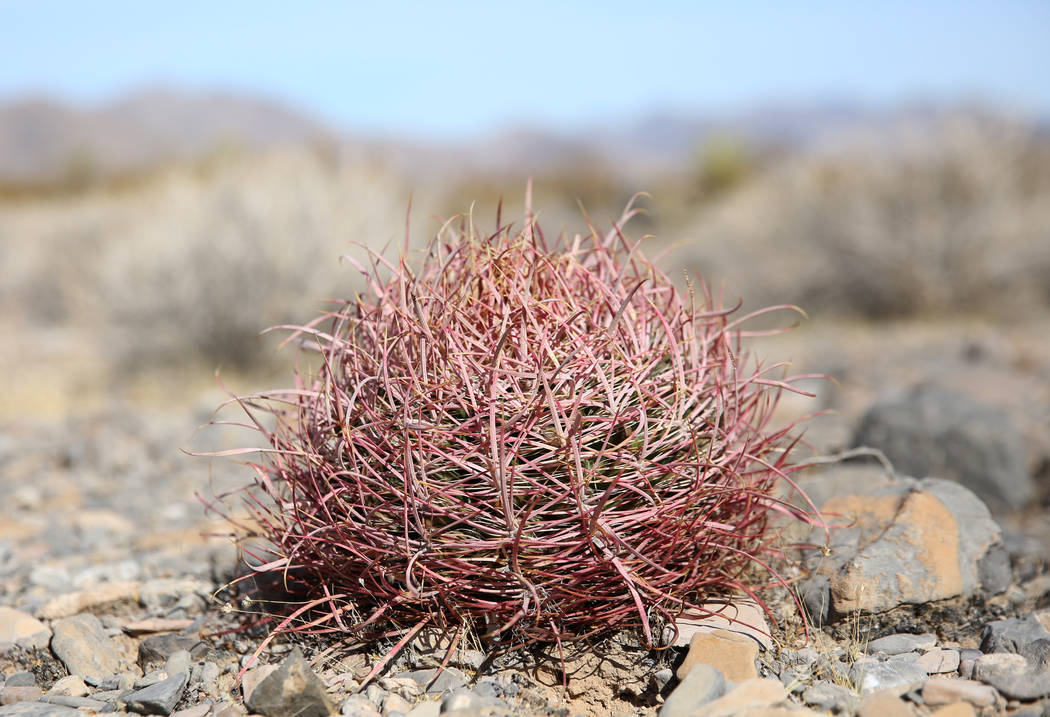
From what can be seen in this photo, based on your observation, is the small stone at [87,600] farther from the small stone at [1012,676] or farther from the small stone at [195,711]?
the small stone at [1012,676]

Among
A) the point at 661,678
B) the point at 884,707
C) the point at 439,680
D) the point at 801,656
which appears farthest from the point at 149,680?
the point at 884,707

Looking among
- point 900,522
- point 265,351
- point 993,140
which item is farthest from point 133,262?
point 993,140

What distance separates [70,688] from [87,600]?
1.93ft

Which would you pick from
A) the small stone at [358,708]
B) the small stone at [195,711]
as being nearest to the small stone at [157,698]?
the small stone at [195,711]

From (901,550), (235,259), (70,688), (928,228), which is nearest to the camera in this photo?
(70,688)

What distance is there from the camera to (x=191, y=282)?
29.9 feet

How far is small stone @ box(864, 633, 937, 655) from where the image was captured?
2.54 meters

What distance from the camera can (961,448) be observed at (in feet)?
14.0

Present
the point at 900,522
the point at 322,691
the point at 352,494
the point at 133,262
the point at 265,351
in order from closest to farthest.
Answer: the point at 322,691 < the point at 352,494 < the point at 900,522 < the point at 265,351 < the point at 133,262

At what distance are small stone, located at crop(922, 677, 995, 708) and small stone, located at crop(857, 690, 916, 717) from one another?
0.09 metres

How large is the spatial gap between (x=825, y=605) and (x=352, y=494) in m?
1.54

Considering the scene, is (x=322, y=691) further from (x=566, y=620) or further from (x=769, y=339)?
(x=769, y=339)

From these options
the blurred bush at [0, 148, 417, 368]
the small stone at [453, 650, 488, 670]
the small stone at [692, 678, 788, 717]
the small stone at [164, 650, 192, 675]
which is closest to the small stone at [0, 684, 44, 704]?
the small stone at [164, 650, 192, 675]

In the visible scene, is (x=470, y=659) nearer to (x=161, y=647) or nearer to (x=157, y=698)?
(x=157, y=698)
